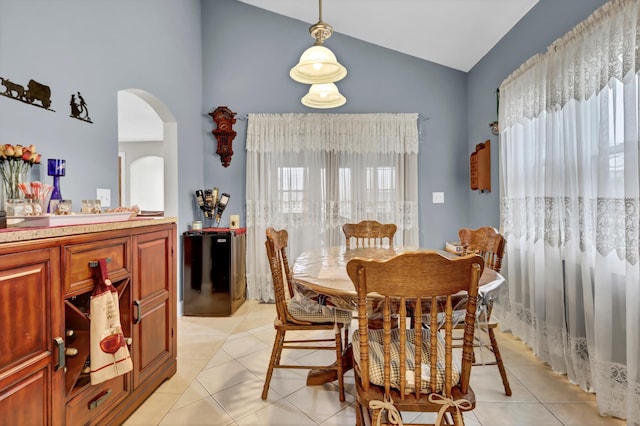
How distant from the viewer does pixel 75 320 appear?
1.46m

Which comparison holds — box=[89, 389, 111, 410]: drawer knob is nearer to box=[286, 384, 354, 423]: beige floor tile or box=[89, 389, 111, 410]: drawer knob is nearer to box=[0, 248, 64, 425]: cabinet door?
box=[0, 248, 64, 425]: cabinet door

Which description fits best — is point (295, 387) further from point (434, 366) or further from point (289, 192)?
point (289, 192)

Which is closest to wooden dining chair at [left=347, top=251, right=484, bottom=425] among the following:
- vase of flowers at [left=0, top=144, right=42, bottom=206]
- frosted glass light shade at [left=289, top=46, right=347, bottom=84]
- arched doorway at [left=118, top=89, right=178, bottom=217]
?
frosted glass light shade at [left=289, top=46, right=347, bottom=84]

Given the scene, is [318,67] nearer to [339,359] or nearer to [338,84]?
[339,359]

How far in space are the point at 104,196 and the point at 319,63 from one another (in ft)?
5.72

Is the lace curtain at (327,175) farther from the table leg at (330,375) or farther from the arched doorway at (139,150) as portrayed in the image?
the arched doorway at (139,150)

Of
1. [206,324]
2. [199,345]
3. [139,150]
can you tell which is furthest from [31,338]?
[139,150]

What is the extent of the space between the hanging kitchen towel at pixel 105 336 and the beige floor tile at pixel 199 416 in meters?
0.49

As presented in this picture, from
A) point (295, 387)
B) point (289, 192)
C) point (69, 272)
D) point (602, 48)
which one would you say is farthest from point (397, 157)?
point (69, 272)

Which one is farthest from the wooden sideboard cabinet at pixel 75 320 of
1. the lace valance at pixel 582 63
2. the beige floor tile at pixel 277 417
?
the lace valance at pixel 582 63

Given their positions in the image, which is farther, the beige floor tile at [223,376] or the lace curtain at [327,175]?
the lace curtain at [327,175]

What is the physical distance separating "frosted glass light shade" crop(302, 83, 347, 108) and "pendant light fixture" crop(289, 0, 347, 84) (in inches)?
14.1

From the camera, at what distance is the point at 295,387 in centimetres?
203

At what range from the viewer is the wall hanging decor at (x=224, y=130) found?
3.82m
